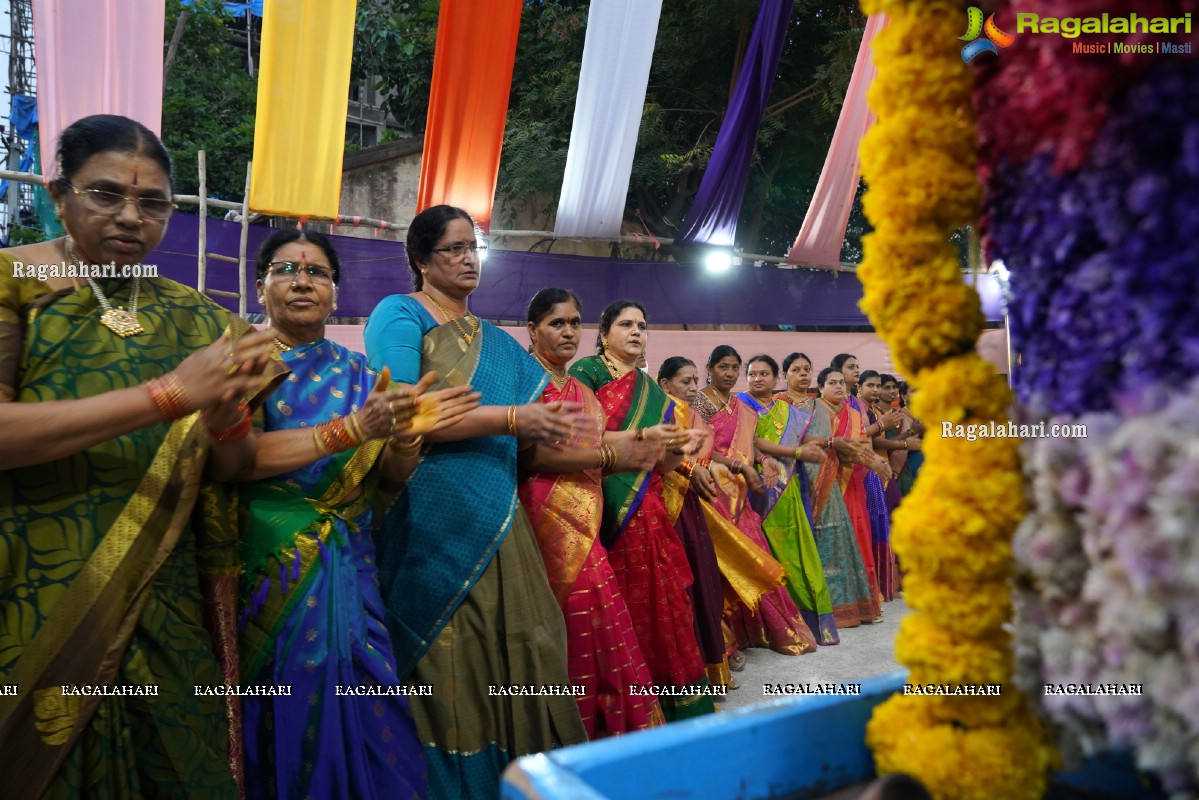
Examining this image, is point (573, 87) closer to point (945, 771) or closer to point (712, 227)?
point (712, 227)

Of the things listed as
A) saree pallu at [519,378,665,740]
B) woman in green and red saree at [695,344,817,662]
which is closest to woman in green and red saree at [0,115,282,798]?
saree pallu at [519,378,665,740]

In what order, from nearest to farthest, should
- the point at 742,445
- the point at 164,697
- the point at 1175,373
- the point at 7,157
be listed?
1. the point at 1175,373
2. the point at 164,697
3. the point at 742,445
4. the point at 7,157

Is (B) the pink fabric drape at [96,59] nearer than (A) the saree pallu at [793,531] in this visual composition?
Yes

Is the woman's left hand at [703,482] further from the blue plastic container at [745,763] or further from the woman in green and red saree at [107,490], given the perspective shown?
the blue plastic container at [745,763]

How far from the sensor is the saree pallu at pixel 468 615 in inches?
105

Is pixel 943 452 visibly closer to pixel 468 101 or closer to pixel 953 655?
pixel 953 655

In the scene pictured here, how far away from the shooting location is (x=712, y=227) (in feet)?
32.4

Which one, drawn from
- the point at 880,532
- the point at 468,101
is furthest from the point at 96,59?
the point at 880,532

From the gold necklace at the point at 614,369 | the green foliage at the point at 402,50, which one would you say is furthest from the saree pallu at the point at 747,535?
the green foliage at the point at 402,50

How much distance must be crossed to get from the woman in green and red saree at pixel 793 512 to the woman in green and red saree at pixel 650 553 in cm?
205

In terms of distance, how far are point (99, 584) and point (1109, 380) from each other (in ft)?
6.72

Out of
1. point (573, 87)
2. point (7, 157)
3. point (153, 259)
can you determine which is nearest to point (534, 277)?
point (153, 259)

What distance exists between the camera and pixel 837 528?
6457 millimetres

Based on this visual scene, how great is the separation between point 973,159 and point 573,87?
38.7ft
